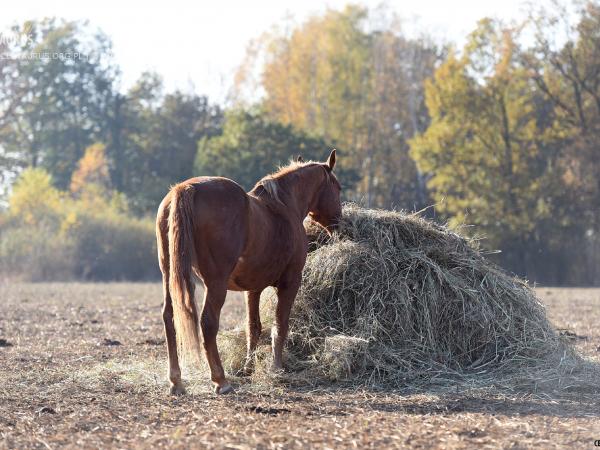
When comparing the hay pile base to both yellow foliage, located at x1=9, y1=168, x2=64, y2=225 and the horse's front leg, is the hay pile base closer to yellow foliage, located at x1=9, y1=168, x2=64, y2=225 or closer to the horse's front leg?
the horse's front leg

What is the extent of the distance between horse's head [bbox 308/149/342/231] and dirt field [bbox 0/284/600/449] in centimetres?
227

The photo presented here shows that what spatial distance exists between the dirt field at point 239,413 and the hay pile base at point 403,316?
1.94 feet

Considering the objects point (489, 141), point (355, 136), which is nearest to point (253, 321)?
point (489, 141)

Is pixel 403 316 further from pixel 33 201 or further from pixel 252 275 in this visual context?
pixel 33 201

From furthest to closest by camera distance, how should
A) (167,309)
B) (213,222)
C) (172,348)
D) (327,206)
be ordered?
(327,206)
(167,309)
(172,348)
(213,222)

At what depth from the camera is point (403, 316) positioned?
864 cm

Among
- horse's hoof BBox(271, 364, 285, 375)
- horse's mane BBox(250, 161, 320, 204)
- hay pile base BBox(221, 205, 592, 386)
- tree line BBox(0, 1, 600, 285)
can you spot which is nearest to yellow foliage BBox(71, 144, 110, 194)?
tree line BBox(0, 1, 600, 285)

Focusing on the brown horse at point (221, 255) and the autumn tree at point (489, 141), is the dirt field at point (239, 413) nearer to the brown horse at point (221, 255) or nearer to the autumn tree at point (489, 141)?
the brown horse at point (221, 255)

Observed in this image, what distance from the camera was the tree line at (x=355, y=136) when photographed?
36.9 meters

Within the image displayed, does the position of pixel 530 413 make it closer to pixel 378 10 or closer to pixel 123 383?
pixel 123 383

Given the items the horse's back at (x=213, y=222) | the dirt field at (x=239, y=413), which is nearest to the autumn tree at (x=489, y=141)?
the dirt field at (x=239, y=413)

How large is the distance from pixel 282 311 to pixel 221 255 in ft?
4.06

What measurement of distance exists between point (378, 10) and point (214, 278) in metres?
45.0

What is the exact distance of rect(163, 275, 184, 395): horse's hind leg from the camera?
7551 mm
